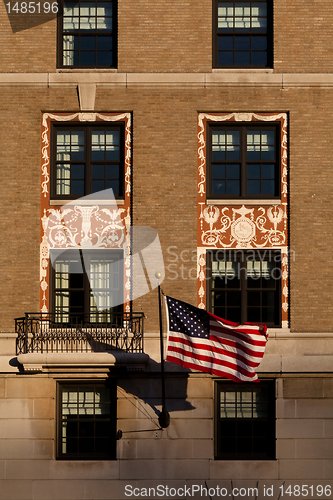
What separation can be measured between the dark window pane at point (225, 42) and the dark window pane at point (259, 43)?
0.65 m

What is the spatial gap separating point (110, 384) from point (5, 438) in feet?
10.0

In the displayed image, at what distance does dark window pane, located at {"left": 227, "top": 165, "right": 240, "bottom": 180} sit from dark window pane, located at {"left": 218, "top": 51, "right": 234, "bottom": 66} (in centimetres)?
302

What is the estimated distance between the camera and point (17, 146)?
13.1 m

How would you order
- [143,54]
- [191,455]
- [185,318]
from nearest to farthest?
[185,318] → [191,455] → [143,54]

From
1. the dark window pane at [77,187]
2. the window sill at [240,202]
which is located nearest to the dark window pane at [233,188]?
the window sill at [240,202]

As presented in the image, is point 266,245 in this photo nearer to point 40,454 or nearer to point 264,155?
point 264,155

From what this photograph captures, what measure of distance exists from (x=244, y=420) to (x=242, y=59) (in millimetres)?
10297

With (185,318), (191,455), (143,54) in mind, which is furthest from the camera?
(143,54)

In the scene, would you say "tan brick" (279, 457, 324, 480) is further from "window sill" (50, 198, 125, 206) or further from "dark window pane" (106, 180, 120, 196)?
"dark window pane" (106, 180, 120, 196)

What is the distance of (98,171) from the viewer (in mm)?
13438

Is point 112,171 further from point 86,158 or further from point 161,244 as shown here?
point 161,244

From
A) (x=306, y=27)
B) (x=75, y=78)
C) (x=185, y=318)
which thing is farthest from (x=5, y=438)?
(x=306, y=27)
